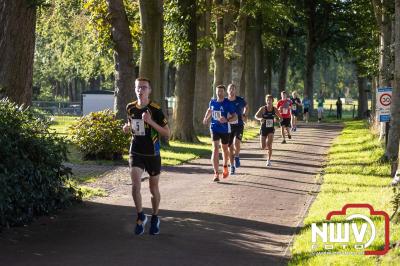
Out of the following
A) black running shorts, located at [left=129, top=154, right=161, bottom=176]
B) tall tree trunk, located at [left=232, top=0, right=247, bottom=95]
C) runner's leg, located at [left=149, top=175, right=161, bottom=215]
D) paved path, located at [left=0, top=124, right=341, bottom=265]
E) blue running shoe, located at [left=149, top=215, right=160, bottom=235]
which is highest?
tall tree trunk, located at [left=232, top=0, right=247, bottom=95]

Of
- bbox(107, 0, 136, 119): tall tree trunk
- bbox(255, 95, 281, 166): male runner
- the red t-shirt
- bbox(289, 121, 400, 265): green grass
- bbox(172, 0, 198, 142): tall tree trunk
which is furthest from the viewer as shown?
bbox(172, 0, 198, 142): tall tree trunk

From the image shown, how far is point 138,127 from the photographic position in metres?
10.1

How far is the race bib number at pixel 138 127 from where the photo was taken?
10.1 meters

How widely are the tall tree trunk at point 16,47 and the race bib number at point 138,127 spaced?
13.3 feet

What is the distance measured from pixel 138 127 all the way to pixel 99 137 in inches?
407

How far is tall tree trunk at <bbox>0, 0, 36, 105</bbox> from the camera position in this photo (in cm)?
1346

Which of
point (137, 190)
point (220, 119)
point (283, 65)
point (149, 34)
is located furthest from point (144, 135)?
point (283, 65)

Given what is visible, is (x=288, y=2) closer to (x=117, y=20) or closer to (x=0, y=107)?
(x=117, y=20)

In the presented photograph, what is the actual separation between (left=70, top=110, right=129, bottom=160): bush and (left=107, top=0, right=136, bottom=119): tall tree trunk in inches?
57.9

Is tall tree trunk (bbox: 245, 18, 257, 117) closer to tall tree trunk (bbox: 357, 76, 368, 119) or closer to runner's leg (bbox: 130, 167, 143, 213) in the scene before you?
tall tree trunk (bbox: 357, 76, 368, 119)

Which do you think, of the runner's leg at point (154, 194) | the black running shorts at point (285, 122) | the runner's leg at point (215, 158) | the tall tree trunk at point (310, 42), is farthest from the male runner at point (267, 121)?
the tall tree trunk at point (310, 42)

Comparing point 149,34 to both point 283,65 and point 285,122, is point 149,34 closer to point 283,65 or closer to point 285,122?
point 285,122

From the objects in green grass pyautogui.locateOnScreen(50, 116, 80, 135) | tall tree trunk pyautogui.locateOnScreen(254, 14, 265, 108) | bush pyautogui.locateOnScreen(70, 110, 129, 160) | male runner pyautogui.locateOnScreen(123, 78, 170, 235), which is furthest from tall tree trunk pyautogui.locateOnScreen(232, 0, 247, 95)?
male runner pyautogui.locateOnScreen(123, 78, 170, 235)

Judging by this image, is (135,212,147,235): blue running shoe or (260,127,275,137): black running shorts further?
(260,127,275,137): black running shorts
